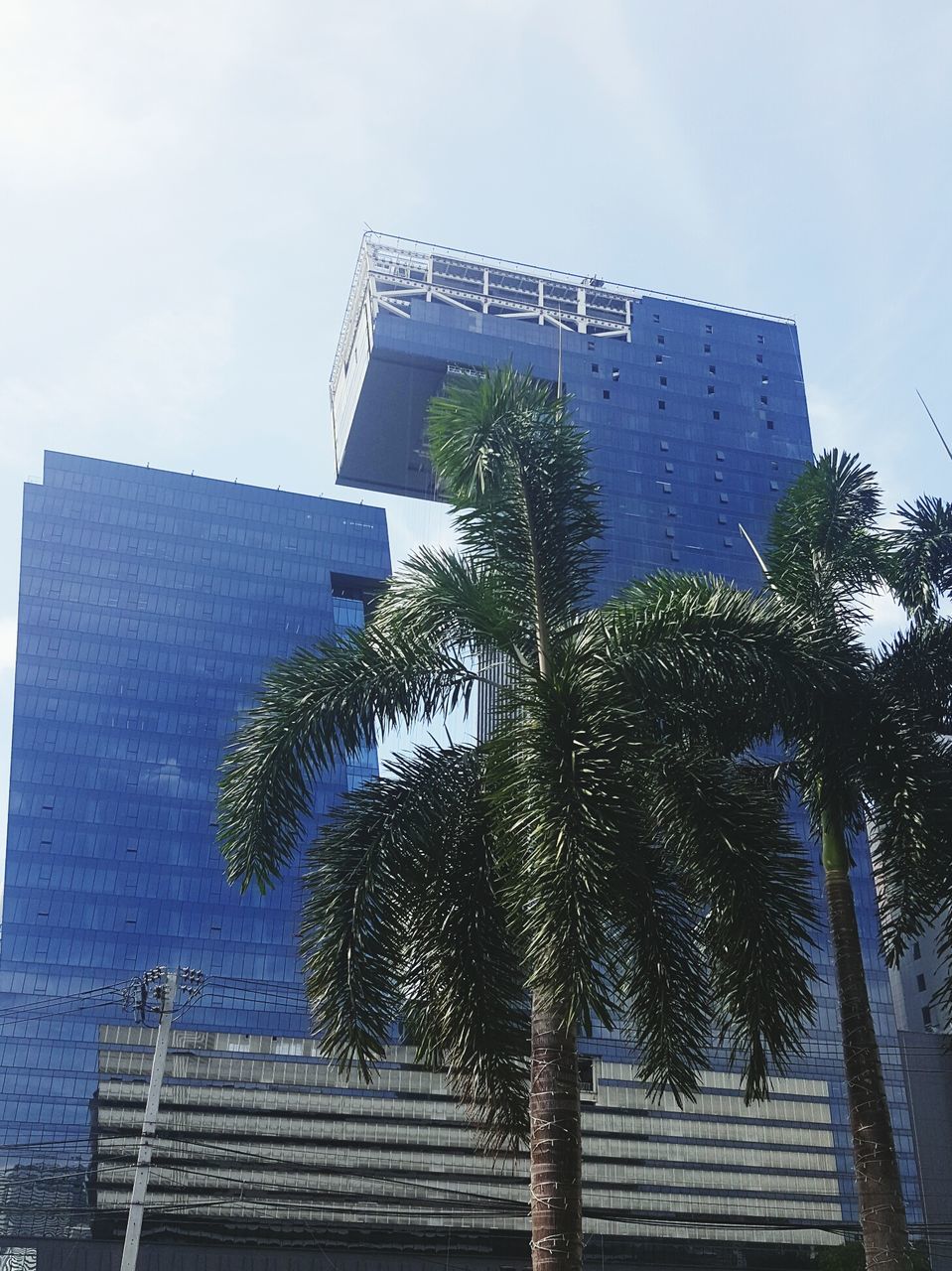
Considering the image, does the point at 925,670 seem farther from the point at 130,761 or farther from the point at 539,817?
the point at 130,761

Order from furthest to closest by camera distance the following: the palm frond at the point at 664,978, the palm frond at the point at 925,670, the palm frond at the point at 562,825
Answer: the palm frond at the point at 925,670
the palm frond at the point at 664,978
the palm frond at the point at 562,825

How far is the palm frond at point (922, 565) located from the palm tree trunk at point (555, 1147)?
1197cm

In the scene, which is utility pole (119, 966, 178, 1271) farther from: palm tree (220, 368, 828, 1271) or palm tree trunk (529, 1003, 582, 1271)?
palm tree trunk (529, 1003, 582, 1271)

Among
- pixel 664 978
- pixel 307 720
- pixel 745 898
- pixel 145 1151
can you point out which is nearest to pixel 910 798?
pixel 745 898

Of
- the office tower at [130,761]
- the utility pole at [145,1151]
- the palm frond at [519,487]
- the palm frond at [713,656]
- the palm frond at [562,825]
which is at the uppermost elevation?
the office tower at [130,761]

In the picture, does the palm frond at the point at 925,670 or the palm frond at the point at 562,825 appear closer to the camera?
the palm frond at the point at 562,825

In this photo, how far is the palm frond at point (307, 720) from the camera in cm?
1952

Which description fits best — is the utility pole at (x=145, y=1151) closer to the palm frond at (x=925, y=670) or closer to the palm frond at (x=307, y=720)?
the palm frond at (x=307, y=720)

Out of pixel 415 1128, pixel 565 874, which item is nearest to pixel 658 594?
pixel 565 874

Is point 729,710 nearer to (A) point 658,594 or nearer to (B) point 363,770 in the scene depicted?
(A) point 658,594

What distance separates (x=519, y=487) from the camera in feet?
66.4

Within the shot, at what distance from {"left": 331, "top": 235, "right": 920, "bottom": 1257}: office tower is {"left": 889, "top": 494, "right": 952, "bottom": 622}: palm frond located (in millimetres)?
95107

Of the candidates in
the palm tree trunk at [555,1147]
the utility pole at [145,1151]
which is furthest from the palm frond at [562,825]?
the utility pole at [145,1151]

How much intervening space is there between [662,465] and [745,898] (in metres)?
126
